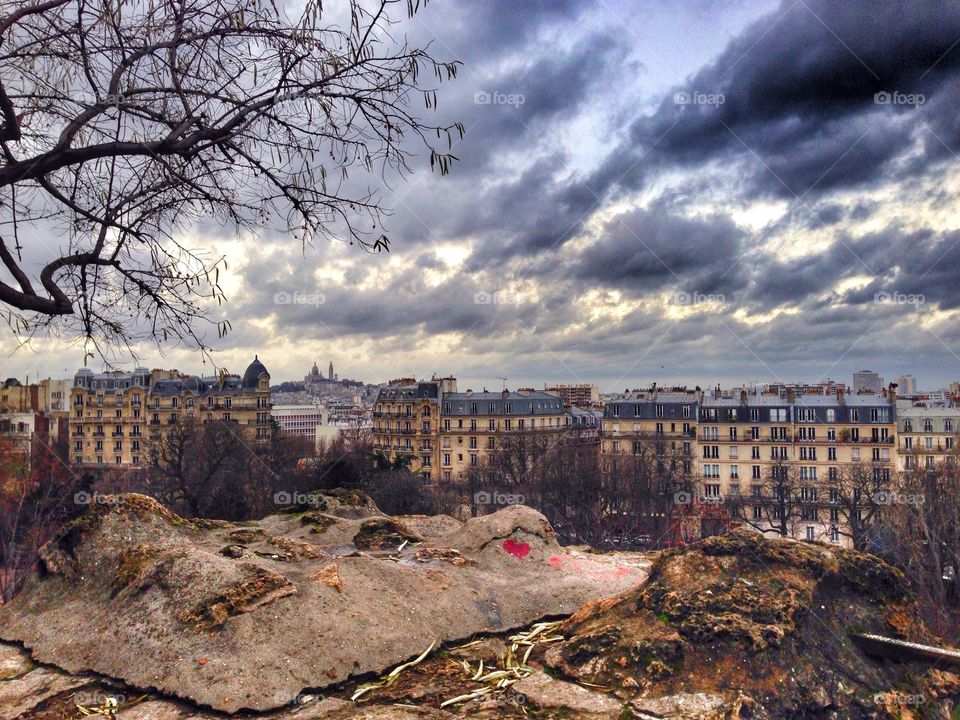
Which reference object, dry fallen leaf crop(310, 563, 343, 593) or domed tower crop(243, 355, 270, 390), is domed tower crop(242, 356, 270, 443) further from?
dry fallen leaf crop(310, 563, 343, 593)

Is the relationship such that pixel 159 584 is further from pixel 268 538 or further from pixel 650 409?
pixel 650 409

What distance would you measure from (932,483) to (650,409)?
97.6ft

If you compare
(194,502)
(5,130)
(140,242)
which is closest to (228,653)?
(140,242)

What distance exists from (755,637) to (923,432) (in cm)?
5904

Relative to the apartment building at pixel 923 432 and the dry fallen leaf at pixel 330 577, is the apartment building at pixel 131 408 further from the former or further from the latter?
the dry fallen leaf at pixel 330 577

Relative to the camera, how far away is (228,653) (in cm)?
518

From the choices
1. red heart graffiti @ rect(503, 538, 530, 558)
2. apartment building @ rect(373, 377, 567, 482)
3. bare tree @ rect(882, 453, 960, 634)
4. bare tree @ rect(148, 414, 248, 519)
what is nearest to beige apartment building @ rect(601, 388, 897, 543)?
apartment building @ rect(373, 377, 567, 482)

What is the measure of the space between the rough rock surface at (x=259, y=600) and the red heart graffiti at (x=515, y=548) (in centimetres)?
2

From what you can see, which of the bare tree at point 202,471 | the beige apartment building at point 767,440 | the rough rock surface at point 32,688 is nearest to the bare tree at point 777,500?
the beige apartment building at point 767,440

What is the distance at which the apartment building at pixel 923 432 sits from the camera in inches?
2083

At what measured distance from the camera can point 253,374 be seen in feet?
227

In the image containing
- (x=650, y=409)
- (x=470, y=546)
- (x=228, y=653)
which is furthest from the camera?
(x=650, y=409)

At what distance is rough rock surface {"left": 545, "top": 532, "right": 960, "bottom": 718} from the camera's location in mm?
4812

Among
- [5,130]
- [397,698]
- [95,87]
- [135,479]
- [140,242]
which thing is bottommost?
[135,479]
